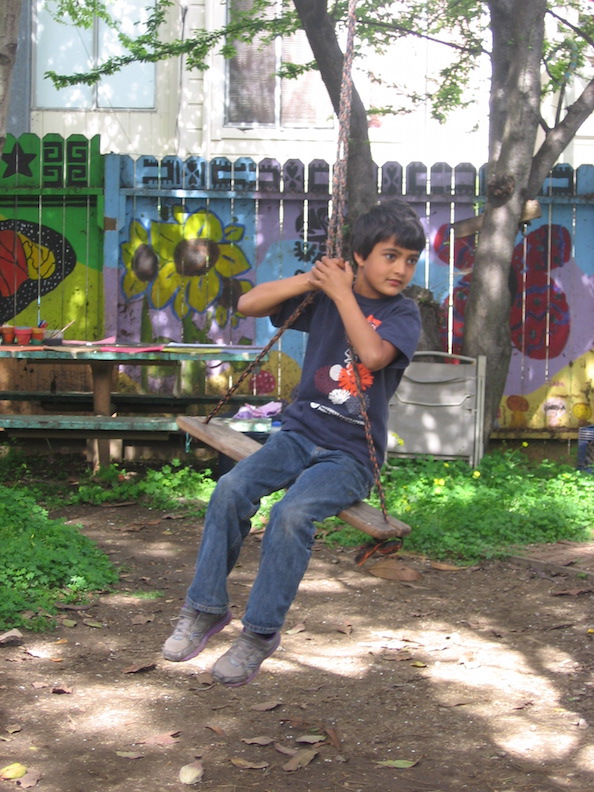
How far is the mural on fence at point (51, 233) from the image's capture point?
9242 mm

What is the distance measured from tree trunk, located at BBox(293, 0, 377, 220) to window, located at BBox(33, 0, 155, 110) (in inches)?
285

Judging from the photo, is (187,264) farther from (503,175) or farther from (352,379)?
(352,379)

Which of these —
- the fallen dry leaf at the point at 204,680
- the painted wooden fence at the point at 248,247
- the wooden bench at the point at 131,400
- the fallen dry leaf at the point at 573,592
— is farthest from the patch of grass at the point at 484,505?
the fallen dry leaf at the point at 204,680

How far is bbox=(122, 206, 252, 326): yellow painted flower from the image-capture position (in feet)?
30.4

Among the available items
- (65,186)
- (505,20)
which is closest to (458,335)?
(505,20)

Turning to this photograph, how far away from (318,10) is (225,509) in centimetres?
580

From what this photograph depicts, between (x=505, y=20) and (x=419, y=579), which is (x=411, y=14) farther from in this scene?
(x=419, y=579)

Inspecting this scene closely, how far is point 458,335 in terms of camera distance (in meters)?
9.38

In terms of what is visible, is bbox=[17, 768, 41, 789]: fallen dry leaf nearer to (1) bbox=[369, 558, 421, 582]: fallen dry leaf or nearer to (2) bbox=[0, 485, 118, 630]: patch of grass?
(2) bbox=[0, 485, 118, 630]: patch of grass

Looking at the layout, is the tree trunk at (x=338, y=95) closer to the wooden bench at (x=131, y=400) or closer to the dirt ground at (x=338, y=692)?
the wooden bench at (x=131, y=400)

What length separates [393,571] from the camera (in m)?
6.11

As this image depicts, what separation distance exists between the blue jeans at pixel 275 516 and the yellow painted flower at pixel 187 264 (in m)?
5.80

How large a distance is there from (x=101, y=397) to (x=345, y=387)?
4903 mm

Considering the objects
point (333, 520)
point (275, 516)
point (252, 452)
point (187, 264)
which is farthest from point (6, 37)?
point (187, 264)
